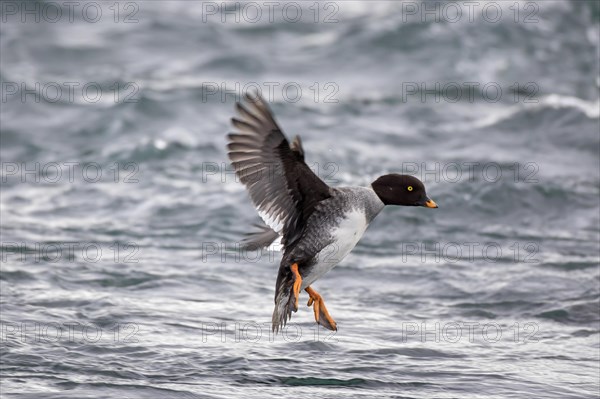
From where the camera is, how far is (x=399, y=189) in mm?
7633

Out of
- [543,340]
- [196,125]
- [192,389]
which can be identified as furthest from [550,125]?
[192,389]

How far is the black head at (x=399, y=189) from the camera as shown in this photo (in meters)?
7.62

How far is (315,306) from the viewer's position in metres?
7.79

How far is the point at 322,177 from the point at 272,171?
19.0 feet

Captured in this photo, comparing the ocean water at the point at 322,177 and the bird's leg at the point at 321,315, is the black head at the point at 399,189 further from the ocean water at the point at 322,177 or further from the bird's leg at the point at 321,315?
the ocean water at the point at 322,177

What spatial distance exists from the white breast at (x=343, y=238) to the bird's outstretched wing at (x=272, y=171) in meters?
0.22

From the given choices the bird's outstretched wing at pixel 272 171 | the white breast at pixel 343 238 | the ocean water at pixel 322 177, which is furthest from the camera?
the ocean water at pixel 322 177

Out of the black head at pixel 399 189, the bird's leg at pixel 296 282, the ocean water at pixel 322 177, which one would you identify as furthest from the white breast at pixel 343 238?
the ocean water at pixel 322 177

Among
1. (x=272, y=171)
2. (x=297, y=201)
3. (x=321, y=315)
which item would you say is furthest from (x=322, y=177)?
(x=272, y=171)

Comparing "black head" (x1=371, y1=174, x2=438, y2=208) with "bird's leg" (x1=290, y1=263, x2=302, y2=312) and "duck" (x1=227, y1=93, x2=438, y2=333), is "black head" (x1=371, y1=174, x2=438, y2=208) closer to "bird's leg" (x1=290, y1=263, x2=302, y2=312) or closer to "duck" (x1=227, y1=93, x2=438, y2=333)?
"duck" (x1=227, y1=93, x2=438, y2=333)

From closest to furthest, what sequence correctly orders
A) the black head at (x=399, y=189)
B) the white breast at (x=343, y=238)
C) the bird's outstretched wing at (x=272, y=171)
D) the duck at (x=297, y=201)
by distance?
the bird's outstretched wing at (x=272, y=171)
the duck at (x=297, y=201)
the white breast at (x=343, y=238)
the black head at (x=399, y=189)

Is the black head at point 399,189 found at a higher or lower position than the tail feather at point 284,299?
higher

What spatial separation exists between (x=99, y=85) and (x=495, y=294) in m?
8.42

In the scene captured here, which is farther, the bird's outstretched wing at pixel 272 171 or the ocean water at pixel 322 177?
the ocean water at pixel 322 177
